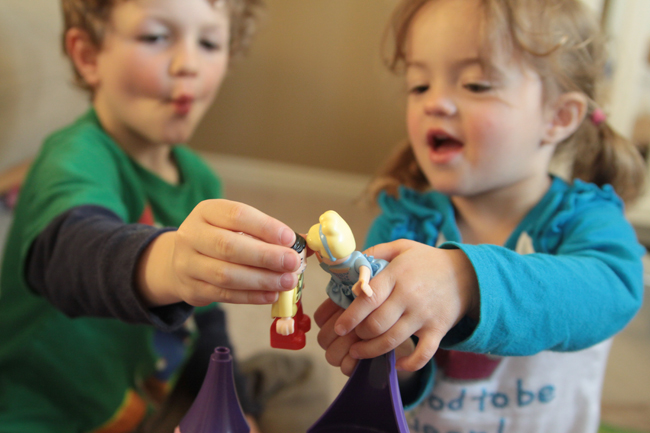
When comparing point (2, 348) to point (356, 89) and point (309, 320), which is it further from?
point (356, 89)

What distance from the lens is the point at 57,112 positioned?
0.98 metres

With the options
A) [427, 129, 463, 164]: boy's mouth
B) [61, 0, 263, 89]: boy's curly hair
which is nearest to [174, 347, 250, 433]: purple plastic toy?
[427, 129, 463, 164]: boy's mouth

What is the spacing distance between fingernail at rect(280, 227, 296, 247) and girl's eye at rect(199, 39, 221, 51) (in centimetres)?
49

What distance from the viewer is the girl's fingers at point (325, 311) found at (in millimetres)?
371

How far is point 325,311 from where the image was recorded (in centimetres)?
37

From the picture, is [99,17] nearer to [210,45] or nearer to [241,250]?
[210,45]

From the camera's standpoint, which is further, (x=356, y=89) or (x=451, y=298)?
(x=356, y=89)

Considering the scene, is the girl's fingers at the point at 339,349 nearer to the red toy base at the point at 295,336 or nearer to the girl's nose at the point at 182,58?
the red toy base at the point at 295,336

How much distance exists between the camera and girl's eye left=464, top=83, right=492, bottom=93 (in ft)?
1.71

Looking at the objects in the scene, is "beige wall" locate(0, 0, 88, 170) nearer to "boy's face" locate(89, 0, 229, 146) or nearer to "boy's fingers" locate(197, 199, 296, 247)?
"boy's face" locate(89, 0, 229, 146)

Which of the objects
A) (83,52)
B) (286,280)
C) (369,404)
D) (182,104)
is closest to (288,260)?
(286,280)

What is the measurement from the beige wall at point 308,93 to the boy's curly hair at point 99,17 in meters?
0.71

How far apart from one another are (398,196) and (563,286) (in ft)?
0.93

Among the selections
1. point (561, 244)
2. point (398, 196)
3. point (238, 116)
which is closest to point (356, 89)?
point (238, 116)
